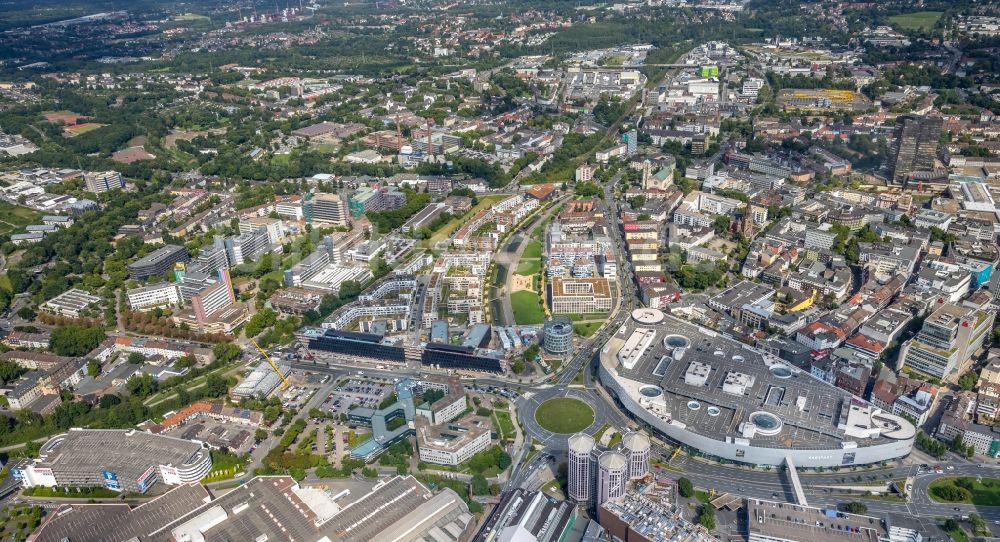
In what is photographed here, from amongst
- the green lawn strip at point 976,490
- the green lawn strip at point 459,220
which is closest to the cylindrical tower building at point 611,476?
the green lawn strip at point 976,490

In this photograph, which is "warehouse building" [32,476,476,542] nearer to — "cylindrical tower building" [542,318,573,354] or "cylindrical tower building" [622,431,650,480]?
"cylindrical tower building" [622,431,650,480]

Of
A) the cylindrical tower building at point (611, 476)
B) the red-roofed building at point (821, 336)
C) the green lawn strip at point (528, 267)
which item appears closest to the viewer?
the cylindrical tower building at point (611, 476)

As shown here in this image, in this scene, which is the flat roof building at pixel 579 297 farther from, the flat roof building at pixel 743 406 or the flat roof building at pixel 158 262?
the flat roof building at pixel 158 262

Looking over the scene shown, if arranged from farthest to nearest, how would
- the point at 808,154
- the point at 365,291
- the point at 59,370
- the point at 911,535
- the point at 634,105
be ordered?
the point at 634,105 → the point at 808,154 → the point at 365,291 → the point at 59,370 → the point at 911,535

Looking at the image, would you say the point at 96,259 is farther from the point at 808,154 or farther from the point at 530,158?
the point at 808,154

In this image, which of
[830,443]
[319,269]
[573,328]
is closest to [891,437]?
[830,443]

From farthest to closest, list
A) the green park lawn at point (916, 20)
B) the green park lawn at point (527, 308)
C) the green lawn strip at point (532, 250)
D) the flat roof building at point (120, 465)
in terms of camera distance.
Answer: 1. the green park lawn at point (916, 20)
2. the green lawn strip at point (532, 250)
3. the green park lawn at point (527, 308)
4. the flat roof building at point (120, 465)
